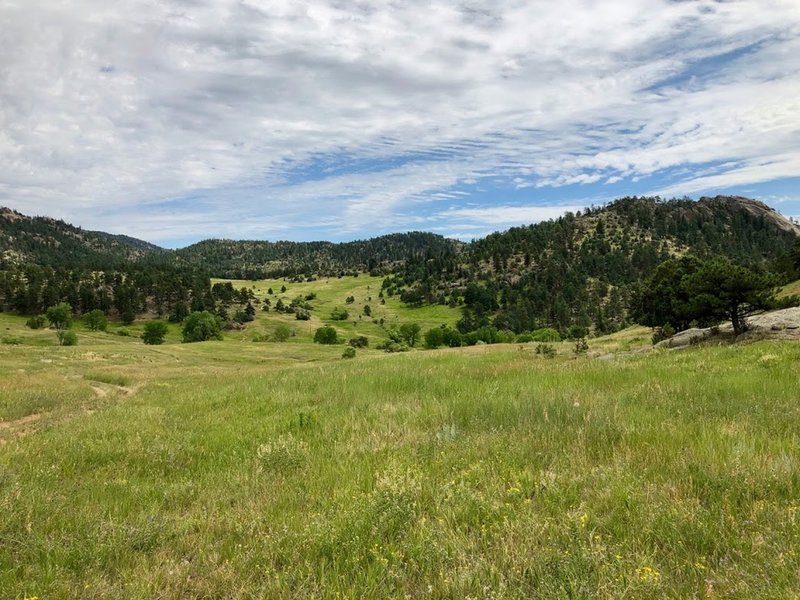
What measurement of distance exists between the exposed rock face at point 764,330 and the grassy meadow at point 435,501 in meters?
14.1

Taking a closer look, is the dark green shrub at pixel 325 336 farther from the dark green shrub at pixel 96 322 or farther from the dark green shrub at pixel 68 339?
the dark green shrub at pixel 68 339

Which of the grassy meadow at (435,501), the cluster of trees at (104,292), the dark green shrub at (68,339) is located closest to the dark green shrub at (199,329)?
the cluster of trees at (104,292)

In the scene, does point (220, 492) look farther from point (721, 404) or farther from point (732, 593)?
point (721, 404)

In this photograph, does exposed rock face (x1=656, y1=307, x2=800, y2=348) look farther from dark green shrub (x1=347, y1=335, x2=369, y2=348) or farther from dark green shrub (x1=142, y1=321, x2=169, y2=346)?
dark green shrub (x1=347, y1=335, x2=369, y2=348)

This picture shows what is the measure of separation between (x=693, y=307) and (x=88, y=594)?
97.0 feet

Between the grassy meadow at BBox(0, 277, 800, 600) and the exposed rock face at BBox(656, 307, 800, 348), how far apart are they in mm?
14055

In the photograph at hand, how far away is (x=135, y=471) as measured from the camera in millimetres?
7508

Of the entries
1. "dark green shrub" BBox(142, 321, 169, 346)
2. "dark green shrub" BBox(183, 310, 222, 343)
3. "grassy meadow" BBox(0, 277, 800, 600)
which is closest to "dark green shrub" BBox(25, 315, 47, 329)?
"dark green shrub" BBox(142, 321, 169, 346)

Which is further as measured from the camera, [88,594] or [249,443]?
[249,443]

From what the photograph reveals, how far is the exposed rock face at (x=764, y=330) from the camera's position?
21.6 meters

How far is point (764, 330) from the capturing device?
22.8 meters

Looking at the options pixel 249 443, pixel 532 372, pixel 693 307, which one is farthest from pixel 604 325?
pixel 249 443

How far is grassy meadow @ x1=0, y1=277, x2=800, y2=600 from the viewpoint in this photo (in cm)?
391

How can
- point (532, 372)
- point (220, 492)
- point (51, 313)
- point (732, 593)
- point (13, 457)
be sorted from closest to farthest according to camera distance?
point (732, 593) < point (220, 492) < point (13, 457) < point (532, 372) < point (51, 313)
